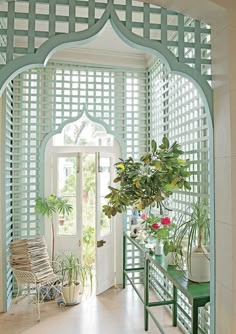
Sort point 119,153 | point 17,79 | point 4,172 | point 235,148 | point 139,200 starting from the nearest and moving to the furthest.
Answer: point 235,148
point 139,200
point 4,172
point 17,79
point 119,153

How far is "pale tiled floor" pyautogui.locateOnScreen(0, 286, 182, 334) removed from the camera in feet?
9.93

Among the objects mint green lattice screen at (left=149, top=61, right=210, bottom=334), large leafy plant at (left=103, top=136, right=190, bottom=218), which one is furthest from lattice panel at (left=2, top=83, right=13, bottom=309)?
mint green lattice screen at (left=149, top=61, right=210, bottom=334)

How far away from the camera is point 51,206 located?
382 cm

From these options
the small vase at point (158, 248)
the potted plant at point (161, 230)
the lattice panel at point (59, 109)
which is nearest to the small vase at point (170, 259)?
the potted plant at point (161, 230)

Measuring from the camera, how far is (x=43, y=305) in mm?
3623

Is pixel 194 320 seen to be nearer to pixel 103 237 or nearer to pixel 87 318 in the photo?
pixel 87 318

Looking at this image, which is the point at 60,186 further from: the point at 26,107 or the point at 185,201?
the point at 185,201

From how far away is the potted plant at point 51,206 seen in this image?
3773 mm

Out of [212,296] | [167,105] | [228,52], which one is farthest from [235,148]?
[167,105]

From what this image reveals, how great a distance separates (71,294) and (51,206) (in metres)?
1.11

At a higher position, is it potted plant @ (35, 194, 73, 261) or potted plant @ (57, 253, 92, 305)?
potted plant @ (35, 194, 73, 261)

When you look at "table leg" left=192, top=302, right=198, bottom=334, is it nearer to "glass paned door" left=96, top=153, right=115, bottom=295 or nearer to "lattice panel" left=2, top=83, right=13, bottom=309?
"glass paned door" left=96, top=153, right=115, bottom=295

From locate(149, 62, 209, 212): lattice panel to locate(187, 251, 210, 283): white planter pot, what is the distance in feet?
1.74

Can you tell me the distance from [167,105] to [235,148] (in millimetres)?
2042
